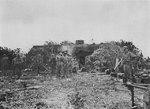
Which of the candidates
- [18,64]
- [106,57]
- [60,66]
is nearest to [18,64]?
[18,64]

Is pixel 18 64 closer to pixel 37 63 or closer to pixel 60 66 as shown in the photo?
pixel 60 66

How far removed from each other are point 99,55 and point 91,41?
11.2m

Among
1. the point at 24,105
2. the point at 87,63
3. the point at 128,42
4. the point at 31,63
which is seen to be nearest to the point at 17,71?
the point at 31,63

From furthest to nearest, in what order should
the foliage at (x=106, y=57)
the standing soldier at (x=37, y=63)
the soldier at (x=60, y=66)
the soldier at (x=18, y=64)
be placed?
the standing soldier at (x=37, y=63) < the foliage at (x=106, y=57) < the soldier at (x=18, y=64) < the soldier at (x=60, y=66)

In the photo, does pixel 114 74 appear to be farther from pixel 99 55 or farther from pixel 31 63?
pixel 31 63

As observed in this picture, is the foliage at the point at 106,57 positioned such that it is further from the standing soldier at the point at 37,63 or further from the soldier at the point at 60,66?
the standing soldier at the point at 37,63

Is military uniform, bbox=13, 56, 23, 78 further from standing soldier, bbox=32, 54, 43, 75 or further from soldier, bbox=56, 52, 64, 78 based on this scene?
standing soldier, bbox=32, 54, 43, 75

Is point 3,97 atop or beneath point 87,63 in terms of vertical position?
beneath

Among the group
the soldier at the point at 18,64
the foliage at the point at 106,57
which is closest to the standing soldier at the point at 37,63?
the soldier at the point at 18,64

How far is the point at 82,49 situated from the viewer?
36938 mm

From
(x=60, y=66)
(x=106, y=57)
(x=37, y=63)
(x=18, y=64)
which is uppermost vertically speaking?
(x=106, y=57)

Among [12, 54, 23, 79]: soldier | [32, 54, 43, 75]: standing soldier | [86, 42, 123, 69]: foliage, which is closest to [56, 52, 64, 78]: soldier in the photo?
[12, 54, 23, 79]: soldier

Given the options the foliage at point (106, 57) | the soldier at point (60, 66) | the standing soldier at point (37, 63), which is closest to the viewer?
the soldier at point (60, 66)

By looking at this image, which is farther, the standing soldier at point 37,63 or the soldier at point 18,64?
the standing soldier at point 37,63
